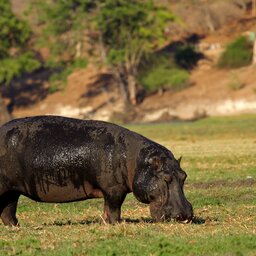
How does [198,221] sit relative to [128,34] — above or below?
above

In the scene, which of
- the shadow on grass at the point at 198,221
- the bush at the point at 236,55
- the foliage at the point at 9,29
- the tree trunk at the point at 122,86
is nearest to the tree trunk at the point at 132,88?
the tree trunk at the point at 122,86

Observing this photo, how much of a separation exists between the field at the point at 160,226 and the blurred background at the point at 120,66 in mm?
38344

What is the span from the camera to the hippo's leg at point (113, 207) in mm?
13508

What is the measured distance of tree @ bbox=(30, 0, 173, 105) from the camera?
68.1 meters

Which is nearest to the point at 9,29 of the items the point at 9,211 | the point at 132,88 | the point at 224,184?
the point at 132,88

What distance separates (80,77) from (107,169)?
2556 inches

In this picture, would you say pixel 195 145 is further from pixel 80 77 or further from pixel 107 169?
pixel 80 77

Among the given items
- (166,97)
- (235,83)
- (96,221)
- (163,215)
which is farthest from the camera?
(166,97)

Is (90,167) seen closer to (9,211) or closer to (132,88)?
(9,211)

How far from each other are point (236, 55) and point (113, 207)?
5939 centimetres

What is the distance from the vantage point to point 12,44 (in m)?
72.4

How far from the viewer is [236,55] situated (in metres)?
72.1

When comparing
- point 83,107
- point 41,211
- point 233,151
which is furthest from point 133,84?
point 41,211

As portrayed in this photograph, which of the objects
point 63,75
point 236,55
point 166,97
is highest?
point 63,75
